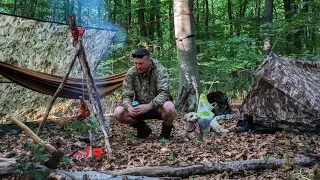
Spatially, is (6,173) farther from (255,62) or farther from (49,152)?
(255,62)

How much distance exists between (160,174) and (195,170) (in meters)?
0.23

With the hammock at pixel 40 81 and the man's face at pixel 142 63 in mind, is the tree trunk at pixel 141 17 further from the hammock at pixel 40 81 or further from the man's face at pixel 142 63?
the man's face at pixel 142 63

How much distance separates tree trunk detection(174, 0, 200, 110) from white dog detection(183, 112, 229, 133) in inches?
55.3

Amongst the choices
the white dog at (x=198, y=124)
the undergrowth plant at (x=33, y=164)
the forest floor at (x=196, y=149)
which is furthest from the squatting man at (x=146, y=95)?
the undergrowth plant at (x=33, y=164)

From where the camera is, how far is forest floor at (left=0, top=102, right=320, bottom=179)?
7.43 ft

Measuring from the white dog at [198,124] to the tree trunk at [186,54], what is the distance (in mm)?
1404

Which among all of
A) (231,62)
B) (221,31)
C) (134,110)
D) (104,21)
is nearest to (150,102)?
(134,110)

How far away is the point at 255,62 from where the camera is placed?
6801 mm

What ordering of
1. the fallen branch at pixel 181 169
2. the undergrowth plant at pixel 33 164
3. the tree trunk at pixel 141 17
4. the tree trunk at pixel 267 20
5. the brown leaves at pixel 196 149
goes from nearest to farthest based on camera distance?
the undergrowth plant at pixel 33 164 < the fallen branch at pixel 181 169 < the brown leaves at pixel 196 149 < the tree trunk at pixel 267 20 < the tree trunk at pixel 141 17

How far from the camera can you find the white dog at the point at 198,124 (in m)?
3.86

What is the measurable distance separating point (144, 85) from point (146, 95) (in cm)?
10

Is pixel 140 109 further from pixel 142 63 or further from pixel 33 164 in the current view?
pixel 33 164

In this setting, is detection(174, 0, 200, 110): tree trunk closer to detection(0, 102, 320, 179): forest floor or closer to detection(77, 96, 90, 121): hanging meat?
detection(0, 102, 320, 179): forest floor

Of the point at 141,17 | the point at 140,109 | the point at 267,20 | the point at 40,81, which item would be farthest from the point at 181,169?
the point at 141,17
